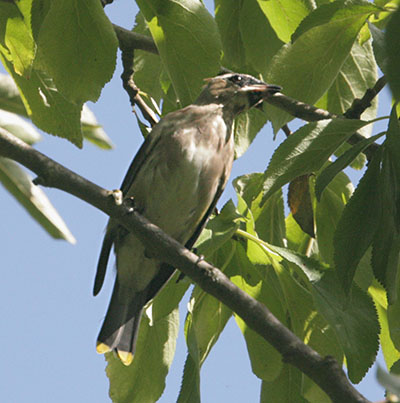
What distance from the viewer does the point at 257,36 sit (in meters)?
4.22

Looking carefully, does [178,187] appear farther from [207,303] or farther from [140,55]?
[207,303]

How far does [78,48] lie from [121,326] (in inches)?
88.5

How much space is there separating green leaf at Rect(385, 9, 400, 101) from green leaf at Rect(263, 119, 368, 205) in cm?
172

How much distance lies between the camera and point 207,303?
3873 millimetres

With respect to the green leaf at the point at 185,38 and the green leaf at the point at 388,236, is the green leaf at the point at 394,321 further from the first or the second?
the green leaf at the point at 185,38

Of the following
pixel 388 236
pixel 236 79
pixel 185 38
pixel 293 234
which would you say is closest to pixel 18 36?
pixel 185 38

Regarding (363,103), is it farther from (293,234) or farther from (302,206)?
(293,234)

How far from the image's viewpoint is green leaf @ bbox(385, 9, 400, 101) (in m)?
1.41

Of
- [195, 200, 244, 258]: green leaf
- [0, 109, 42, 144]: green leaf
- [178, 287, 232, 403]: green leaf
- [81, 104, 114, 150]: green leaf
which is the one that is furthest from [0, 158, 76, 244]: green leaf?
[195, 200, 244, 258]: green leaf

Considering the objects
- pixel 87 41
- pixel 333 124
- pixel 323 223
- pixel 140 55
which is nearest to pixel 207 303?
pixel 323 223

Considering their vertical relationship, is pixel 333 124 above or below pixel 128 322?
below

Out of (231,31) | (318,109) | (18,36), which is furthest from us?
(231,31)

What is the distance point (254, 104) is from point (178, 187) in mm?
711

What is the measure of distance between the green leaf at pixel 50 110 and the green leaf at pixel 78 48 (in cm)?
27
